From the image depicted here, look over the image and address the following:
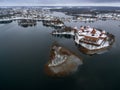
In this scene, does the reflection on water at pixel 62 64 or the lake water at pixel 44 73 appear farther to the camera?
the reflection on water at pixel 62 64

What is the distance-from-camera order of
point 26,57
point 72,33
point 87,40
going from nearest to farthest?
point 26,57
point 87,40
point 72,33

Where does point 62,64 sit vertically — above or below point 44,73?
above

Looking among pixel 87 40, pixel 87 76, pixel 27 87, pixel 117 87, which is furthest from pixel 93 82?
pixel 87 40

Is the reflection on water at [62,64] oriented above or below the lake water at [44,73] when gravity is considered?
above

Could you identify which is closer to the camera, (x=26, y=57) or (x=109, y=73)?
(x=109, y=73)

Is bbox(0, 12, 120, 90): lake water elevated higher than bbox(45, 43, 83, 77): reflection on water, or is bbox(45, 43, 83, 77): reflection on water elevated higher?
bbox(45, 43, 83, 77): reflection on water

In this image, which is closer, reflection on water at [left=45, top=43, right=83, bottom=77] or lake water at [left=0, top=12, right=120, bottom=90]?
lake water at [left=0, top=12, right=120, bottom=90]

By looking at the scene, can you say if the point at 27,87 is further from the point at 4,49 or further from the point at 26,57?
the point at 4,49

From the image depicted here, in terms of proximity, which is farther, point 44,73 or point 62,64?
point 62,64
